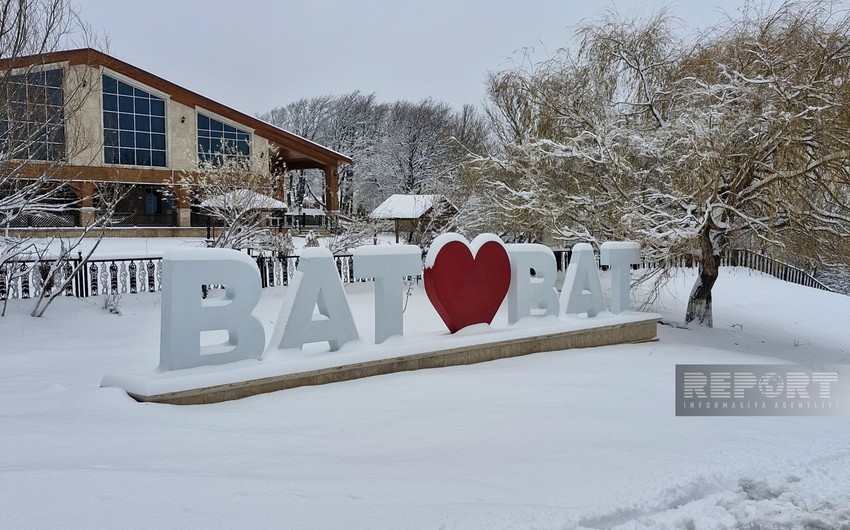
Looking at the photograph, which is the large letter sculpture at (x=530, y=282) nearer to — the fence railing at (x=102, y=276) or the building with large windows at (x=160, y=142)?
the fence railing at (x=102, y=276)

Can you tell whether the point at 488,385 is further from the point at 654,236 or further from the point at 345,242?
the point at 345,242

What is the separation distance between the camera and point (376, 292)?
275 inches

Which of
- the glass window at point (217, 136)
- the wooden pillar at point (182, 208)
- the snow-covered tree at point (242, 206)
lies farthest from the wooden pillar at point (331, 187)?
the snow-covered tree at point (242, 206)

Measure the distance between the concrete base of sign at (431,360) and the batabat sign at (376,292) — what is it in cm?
36

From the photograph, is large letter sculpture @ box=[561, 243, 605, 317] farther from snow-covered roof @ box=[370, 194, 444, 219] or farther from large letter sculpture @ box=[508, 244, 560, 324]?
snow-covered roof @ box=[370, 194, 444, 219]

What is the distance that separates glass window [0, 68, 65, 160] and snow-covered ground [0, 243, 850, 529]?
4.12m

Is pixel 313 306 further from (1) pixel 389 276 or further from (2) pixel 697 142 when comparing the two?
(2) pixel 697 142

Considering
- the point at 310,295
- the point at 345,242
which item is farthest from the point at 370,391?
the point at 345,242

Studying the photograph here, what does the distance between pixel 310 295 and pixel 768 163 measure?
968 cm

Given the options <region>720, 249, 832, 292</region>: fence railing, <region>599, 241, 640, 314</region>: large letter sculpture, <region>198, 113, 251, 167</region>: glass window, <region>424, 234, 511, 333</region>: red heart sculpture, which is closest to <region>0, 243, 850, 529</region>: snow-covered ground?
<region>424, 234, 511, 333</region>: red heart sculpture

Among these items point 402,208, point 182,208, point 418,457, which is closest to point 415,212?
point 402,208

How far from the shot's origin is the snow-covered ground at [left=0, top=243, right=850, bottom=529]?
3.07m

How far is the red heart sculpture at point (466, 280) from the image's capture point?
24.2 feet

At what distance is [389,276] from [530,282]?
256 centimetres
